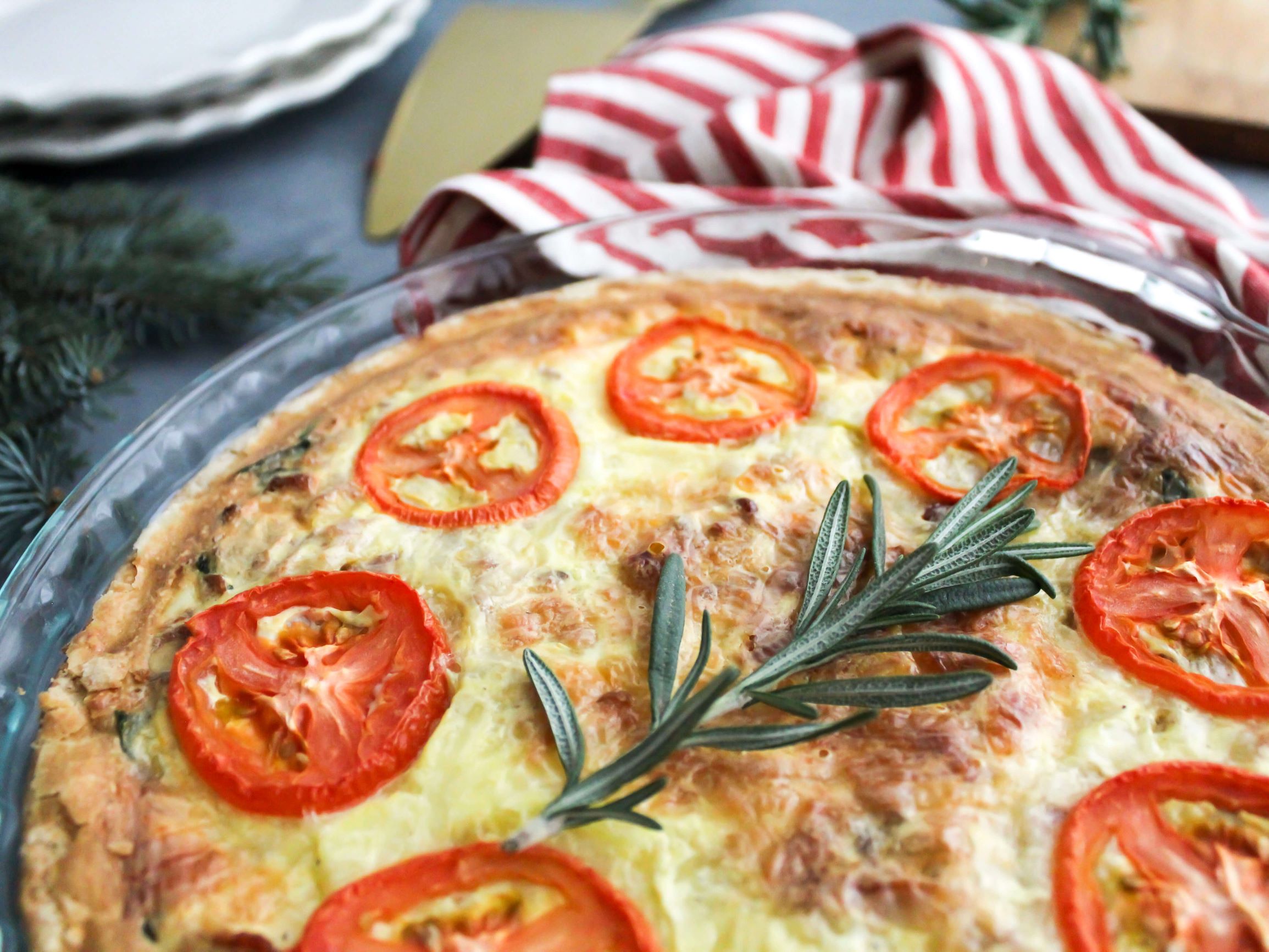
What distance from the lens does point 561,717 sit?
212cm

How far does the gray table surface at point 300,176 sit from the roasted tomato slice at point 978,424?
1.87 m

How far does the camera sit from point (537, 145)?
4.13m

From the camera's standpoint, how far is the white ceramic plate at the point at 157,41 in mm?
4137

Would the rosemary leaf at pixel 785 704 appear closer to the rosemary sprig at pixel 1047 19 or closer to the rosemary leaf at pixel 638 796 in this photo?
the rosemary leaf at pixel 638 796

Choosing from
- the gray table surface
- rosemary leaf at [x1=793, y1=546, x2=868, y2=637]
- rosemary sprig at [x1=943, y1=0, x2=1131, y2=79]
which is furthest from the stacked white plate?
rosemary leaf at [x1=793, y1=546, x2=868, y2=637]

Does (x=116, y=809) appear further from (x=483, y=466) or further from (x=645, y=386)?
(x=645, y=386)

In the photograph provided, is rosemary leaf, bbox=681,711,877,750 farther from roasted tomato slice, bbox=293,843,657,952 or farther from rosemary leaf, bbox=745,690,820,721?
roasted tomato slice, bbox=293,843,657,952

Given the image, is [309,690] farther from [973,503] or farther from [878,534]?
[973,503]

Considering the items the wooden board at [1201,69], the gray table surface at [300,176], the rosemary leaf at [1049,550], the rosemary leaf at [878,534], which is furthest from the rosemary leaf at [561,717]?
the wooden board at [1201,69]

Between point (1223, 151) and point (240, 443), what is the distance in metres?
3.56

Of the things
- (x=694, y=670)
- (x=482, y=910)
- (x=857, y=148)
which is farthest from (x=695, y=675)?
(x=857, y=148)

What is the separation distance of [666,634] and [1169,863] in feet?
2.97

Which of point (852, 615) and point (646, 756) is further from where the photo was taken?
point (852, 615)

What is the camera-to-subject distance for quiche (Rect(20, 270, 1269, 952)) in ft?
6.50
